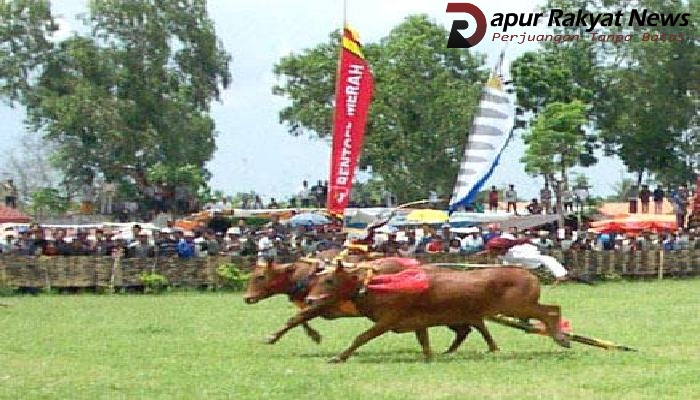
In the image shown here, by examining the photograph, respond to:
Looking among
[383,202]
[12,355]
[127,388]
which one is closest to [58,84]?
[383,202]

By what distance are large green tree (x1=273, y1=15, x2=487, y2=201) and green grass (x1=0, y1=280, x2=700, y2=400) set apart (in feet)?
98.9

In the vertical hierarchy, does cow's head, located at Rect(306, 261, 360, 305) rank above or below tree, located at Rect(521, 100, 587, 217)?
below

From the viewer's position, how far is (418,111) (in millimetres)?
52250

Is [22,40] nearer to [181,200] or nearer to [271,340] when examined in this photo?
[181,200]

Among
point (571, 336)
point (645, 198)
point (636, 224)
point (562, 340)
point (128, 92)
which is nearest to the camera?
point (562, 340)

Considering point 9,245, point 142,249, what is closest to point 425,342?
point 142,249

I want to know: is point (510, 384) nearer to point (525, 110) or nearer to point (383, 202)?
point (383, 202)

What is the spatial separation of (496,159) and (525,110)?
A: 27.4 meters

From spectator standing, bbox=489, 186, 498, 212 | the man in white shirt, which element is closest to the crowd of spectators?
the man in white shirt

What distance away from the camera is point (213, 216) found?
3875 centimetres

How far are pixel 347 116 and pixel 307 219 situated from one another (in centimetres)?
1174

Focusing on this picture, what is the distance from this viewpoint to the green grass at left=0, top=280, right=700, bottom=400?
11.2 meters

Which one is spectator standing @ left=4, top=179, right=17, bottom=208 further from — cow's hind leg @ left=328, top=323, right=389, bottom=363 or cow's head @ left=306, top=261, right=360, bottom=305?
cow's hind leg @ left=328, top=323, right=389, bottom=363

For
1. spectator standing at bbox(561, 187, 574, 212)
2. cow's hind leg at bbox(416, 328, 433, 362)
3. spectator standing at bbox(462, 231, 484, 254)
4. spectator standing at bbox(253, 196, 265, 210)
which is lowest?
cow's hind leg at bbox(416, 328, 433, 362)
